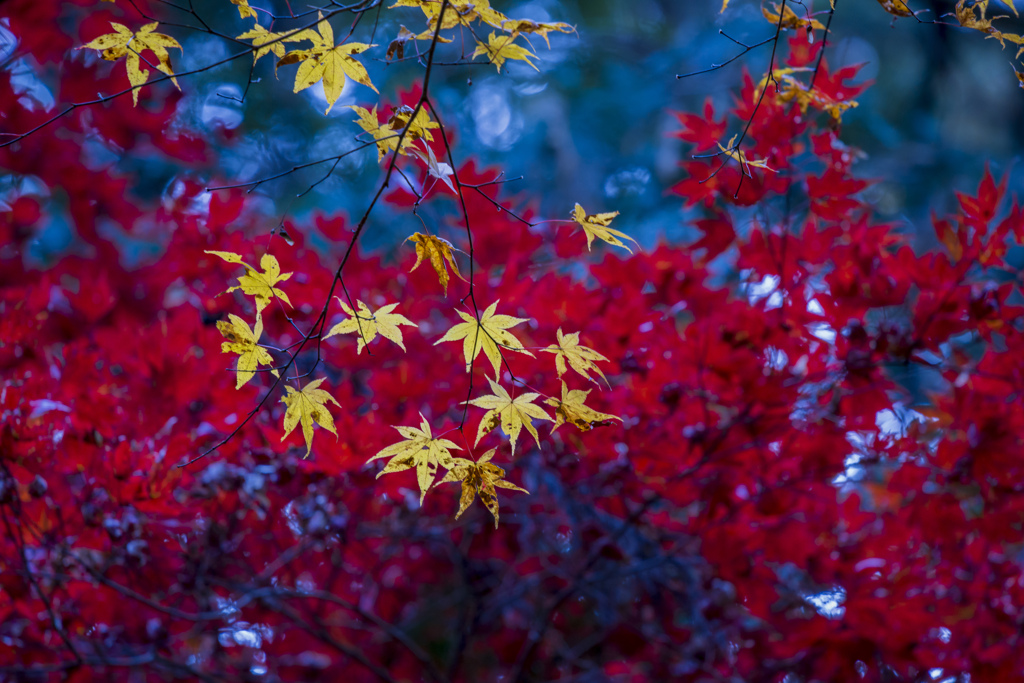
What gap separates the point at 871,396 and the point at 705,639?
2.85ft

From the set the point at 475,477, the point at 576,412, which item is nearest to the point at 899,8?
the point at 576,412

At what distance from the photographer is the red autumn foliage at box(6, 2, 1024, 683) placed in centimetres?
166

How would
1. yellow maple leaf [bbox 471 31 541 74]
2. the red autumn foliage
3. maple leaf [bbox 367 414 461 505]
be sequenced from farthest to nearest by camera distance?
the red autumn foliage → yellow maple leaf [bbox 471 31 541 74] → maple leaf [bbox 367 414 461 505]

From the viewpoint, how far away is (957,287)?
65.4 inches

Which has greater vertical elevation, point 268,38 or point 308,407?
point 268,38

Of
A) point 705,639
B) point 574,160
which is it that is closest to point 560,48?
point 574,160

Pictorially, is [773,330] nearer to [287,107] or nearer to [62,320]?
[62,320]

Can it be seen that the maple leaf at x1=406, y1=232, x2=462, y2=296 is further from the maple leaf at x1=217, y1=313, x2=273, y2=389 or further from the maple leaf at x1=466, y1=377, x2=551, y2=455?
the maple leaf at x1=217, y1=313, x2=273, y2=389

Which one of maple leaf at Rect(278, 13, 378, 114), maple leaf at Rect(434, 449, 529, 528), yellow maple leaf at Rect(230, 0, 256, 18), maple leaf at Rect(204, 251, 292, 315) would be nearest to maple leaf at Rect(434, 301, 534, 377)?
maple leaf at Rect(434, 449, 529, 528)

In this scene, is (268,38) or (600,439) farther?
(600,439)

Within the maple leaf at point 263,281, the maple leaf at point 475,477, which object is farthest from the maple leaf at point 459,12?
the maple leaf at point 475,477

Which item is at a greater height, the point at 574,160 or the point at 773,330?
the point at 574,160

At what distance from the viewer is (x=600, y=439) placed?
1697 mm

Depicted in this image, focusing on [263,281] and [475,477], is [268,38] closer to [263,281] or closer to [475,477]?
[263,281]
